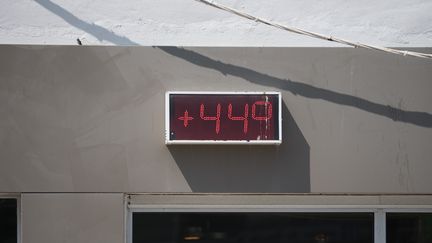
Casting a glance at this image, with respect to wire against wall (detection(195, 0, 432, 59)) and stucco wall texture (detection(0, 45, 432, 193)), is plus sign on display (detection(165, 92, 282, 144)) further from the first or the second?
wire against wall (detection(195, 0, 432, 59))

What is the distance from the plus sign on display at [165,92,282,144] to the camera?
6.11 metres

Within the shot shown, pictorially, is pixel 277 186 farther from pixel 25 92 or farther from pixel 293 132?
pixel 25 92

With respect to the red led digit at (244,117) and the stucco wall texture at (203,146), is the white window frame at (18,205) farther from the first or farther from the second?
the red led digit at (244,117)

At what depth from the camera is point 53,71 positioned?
6285 mm

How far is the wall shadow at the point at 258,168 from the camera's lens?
20.7 feet

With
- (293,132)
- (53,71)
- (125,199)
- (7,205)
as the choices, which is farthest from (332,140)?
(7,205)

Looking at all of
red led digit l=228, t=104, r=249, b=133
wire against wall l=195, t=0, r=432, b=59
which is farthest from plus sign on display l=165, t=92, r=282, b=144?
wire against wall l=195, t=0, r=432, b=59

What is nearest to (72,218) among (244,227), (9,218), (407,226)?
(9,218)

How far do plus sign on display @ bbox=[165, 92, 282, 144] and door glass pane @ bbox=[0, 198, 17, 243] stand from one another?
165 cm

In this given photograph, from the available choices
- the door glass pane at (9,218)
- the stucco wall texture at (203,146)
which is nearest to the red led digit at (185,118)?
the stucco wall texture at (203,146)

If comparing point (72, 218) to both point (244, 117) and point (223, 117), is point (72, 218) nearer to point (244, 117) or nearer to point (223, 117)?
point (223, 117)

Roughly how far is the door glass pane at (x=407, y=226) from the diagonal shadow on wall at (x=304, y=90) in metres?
0.94

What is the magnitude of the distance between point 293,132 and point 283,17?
109cm

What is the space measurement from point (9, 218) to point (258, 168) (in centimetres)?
240
